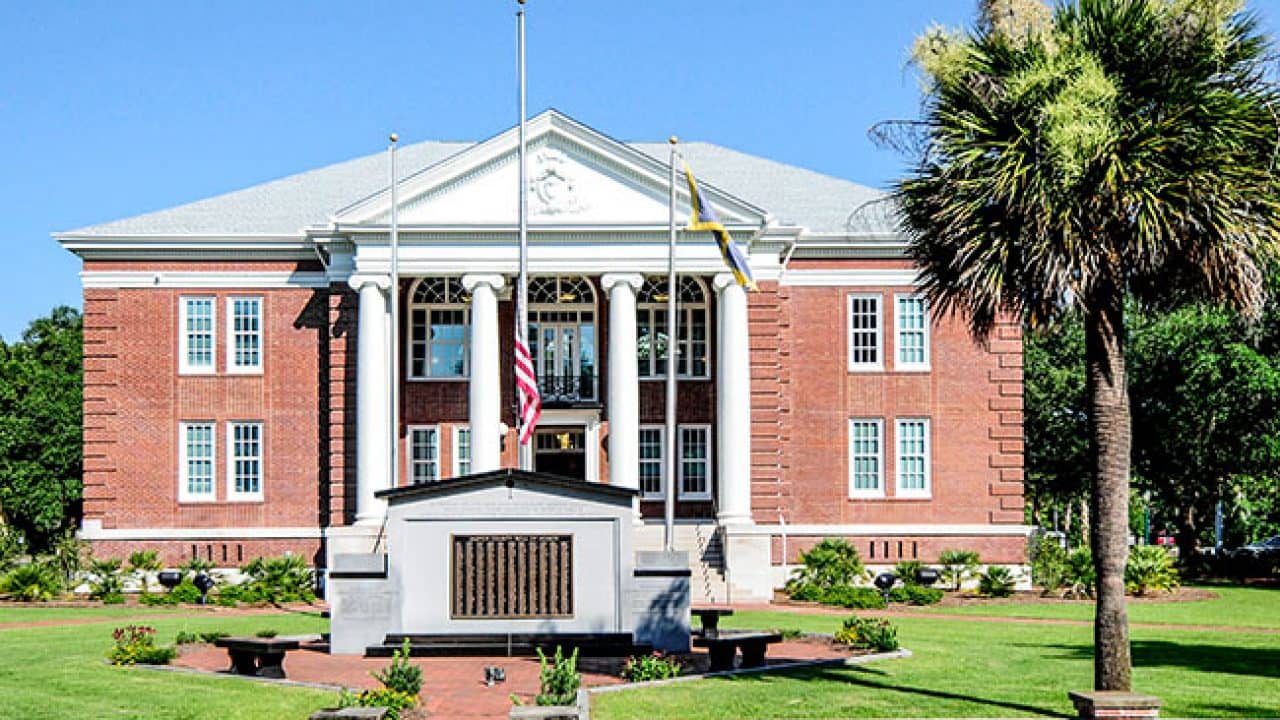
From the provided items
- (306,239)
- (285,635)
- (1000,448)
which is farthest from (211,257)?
(1000,448)

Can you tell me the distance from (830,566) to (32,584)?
65.4 feet

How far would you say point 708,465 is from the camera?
141 feet

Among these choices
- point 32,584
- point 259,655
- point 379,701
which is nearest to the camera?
point 379,701

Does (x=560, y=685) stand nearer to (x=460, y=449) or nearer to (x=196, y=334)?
(x=460, y=449)

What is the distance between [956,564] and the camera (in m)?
40.7

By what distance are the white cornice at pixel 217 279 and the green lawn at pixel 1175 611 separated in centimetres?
Result: 1935

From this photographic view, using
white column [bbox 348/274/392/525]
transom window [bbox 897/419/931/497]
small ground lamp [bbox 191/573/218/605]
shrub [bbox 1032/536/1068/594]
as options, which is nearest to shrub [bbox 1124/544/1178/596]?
shrub [bbox 1032/536/1068/594]

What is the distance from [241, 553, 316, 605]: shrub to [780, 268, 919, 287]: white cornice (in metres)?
15.4

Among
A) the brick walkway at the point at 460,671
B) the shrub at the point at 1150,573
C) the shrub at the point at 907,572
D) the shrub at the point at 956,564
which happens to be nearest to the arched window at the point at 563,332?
the shrub at the point at 907,572

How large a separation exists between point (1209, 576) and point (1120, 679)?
1461 inches

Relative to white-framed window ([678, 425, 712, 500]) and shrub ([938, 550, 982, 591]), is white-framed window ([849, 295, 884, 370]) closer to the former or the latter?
white-framed window ([678, 425, 712, 500])

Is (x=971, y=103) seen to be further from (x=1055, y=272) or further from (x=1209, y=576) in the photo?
(x=1209, y=576)

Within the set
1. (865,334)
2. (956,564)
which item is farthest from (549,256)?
(956,564)

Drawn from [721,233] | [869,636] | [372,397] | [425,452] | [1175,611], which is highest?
[721,233]
